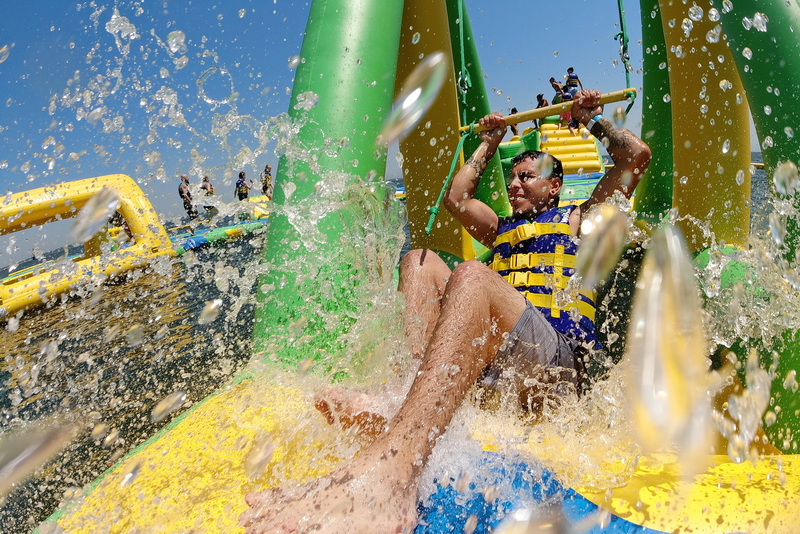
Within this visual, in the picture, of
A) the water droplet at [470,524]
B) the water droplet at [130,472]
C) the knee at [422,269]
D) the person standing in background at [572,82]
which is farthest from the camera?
the person standing in background at [572,82]

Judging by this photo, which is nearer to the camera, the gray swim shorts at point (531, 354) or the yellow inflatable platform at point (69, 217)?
the gray swim shorts at point (531, 354)

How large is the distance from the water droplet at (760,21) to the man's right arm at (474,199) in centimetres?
96

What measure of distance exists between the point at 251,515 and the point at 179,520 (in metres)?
0.16

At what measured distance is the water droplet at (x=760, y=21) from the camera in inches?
57.8

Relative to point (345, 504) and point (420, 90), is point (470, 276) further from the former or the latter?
point (420, 90)

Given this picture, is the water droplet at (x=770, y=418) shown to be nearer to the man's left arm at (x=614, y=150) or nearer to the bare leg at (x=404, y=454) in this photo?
the bare leg at (x=404, y=454)

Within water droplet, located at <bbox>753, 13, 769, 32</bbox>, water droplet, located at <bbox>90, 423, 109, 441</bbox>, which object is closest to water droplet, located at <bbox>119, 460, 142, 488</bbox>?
water droplet, located at <bbox>90, 423, 109, 441</bbox>

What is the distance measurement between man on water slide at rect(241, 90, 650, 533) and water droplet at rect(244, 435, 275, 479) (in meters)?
0.14

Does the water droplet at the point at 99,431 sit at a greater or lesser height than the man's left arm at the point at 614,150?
lesser

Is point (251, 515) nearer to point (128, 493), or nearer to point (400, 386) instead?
point (128, 493)

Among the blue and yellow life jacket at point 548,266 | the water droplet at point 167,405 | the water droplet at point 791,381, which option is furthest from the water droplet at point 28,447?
the water droplet at point 791,381

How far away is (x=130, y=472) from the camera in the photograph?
1.16 metres

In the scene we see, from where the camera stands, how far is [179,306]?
4438mm

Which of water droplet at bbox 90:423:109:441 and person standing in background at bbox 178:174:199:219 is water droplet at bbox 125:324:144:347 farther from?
person standing in background at bbox 178:174:199:219
